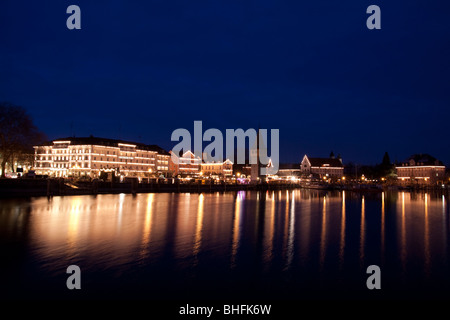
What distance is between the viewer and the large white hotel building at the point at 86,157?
9506 cm

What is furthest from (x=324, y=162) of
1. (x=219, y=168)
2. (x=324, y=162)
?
(x=219, y=168)

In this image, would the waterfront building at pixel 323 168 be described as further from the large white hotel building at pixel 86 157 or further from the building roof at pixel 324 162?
the large white hotel building at pixel 86 157

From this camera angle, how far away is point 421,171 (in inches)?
4796

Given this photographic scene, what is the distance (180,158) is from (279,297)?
121 m

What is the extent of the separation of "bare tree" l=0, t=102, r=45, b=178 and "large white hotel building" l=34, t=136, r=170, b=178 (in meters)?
38.8

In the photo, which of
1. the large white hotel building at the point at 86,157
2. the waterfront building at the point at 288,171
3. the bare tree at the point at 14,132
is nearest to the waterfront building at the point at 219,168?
the waterfront building at the point at 288,171

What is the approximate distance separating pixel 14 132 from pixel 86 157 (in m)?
46.5

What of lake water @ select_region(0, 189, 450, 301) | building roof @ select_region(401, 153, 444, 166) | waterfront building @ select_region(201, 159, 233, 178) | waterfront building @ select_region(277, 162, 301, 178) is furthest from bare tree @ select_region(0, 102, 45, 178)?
building roof @ select_region(401, 153, 444, 166)

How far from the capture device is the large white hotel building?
9506 cm

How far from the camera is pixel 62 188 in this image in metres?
45.4

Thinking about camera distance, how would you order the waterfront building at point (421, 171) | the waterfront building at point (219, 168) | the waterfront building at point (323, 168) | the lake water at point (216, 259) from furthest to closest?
the waterfront building at point (323, 168) < the waterfront building at point (219, 168) < the waterfront building at point (421, 171) < the lake water at point (216, 259)

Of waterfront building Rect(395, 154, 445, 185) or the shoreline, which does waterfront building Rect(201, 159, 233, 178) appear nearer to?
the shoreline

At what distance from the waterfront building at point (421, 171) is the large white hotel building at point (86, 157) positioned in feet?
314
